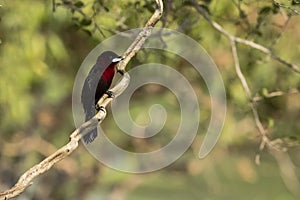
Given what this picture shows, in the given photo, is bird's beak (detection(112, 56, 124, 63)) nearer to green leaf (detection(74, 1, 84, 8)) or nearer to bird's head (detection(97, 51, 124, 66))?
bird's head (detection(97, 51, 124, 66))

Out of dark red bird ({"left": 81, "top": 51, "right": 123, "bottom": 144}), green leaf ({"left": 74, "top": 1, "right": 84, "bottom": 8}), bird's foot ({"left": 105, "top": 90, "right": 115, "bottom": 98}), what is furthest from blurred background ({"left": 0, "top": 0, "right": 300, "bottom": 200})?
bird's foot ({"left": 105, "top": 90, "right": 115, "bottom": 98})

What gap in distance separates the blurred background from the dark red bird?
1.43ft

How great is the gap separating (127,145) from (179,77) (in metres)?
2.20

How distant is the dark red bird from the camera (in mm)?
3037

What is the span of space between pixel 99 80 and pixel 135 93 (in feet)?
10.5

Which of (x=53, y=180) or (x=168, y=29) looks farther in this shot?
(x=53, y=180)

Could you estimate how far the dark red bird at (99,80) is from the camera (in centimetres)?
304

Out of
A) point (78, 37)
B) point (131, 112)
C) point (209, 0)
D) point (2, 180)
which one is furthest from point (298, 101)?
point (209, 0)

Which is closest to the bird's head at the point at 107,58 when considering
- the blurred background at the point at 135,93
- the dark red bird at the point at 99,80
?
the dark red bird at the point at 99,80

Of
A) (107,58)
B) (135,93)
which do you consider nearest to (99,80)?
(107,58)

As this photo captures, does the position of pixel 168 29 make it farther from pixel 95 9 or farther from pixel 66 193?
pixel 66 193

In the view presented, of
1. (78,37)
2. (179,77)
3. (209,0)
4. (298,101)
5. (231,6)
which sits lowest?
(298,101)

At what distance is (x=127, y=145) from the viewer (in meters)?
7.09

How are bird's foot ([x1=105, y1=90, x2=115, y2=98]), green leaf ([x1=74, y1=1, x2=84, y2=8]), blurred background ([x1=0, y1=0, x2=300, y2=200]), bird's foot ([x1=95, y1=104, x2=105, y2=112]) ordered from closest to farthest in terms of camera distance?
bird's foot ([x1=95, y1=104, x2=105, y2=112])
bird's foot ([x1=105, y1=90, x2=115, y2=98])
green leaf ([x1=74, y1=1, x2=84, y2=8])
blurred background ([x1=0, y1=0, x2=300, y2=200])
